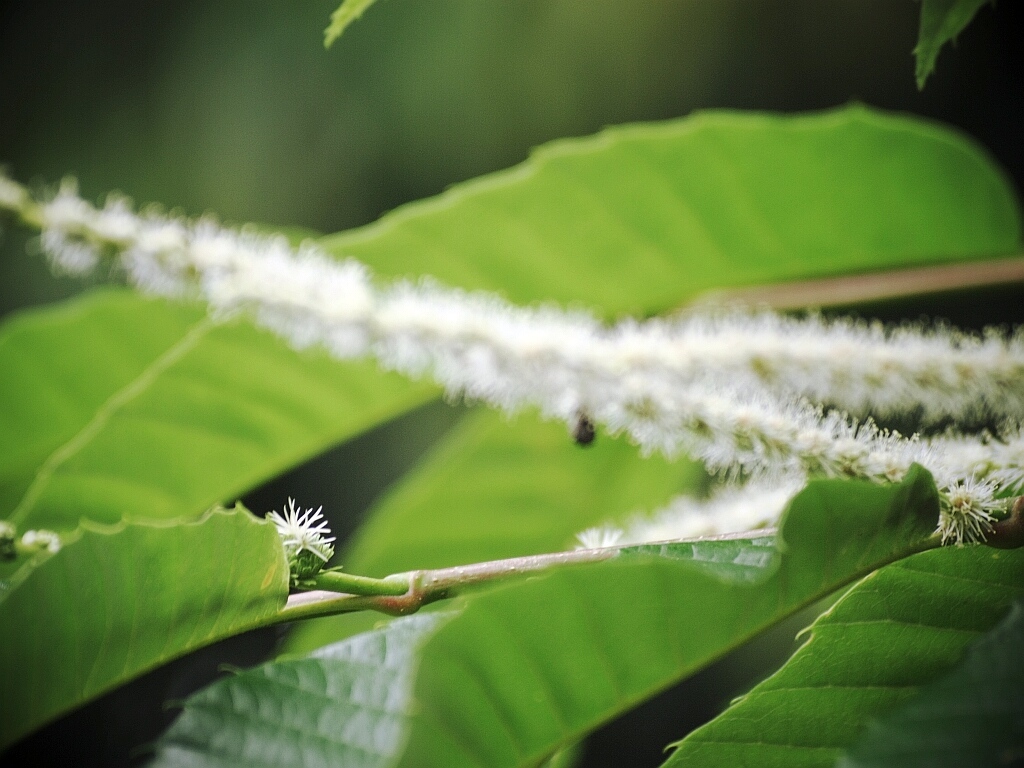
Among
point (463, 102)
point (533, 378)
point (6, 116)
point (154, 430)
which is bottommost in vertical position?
point (533, 378)

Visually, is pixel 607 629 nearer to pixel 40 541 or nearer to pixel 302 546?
pixel 302 546

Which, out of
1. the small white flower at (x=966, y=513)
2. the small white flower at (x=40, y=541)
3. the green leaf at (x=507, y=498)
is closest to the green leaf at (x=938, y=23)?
the small white flower at (x=966, y=513)

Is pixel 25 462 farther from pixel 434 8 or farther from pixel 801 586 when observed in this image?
pixel 434 8

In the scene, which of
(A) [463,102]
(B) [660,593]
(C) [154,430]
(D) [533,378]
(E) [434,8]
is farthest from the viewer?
(A) [463,102]

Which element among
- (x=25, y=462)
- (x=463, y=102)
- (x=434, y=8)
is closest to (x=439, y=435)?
(x=463, y=102)

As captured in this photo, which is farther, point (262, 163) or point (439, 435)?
point (262, 163)

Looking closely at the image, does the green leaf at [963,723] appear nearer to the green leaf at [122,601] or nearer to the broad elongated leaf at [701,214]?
the green leaf at [122,601]

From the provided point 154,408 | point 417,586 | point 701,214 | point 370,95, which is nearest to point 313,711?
point 417,586
